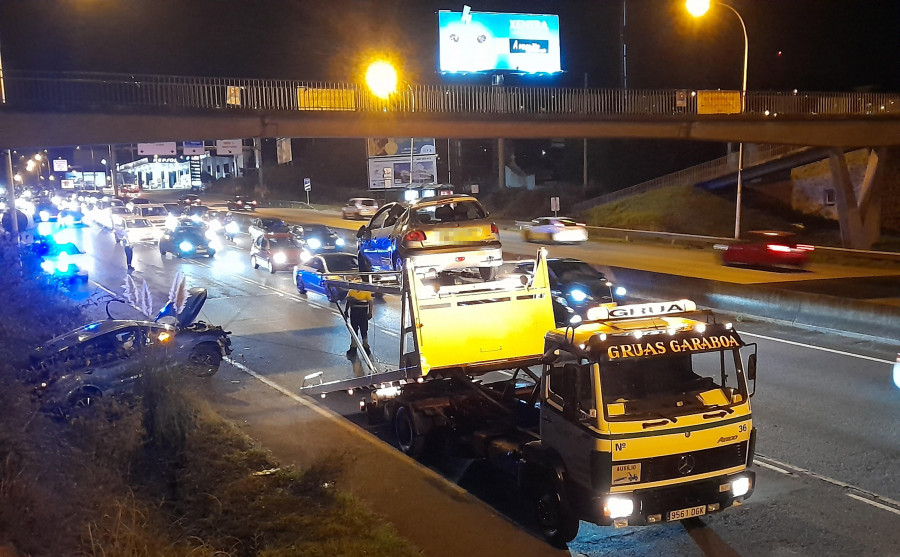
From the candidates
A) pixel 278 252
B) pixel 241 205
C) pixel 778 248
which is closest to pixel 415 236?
pixel 278 252

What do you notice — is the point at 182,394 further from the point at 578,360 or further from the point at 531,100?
the point at 531,100

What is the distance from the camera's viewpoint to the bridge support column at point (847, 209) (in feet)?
124

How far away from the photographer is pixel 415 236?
15445 millimetres

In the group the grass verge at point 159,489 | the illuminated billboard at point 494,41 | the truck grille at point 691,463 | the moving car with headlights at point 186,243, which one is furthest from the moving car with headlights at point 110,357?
the illuminated billboard at point 494,41

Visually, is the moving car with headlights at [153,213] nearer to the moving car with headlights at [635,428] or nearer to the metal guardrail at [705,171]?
the metal guardrail at [705,171]

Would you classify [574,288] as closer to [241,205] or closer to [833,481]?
[833,481]

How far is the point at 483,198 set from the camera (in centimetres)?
6481

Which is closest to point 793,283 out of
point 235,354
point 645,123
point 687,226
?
point 645,123

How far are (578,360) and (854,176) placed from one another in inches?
1729

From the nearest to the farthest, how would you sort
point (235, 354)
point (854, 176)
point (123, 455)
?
point (123, 455) → point (235, 354) → point (854, 176)

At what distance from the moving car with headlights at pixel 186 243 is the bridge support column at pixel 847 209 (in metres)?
28.2

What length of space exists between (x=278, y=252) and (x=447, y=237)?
16242 mm

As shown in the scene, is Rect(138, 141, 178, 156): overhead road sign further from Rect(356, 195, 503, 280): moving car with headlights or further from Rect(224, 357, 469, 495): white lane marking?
Rect(224, 357, 469, 495): white lane marking

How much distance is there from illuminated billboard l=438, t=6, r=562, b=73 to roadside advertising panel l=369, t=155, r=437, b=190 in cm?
1008
